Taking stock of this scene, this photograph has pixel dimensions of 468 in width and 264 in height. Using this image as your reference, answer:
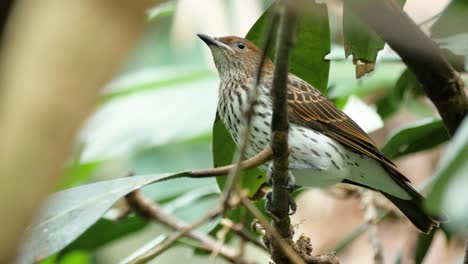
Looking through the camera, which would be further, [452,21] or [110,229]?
[110,229]

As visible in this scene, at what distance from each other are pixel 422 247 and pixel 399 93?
560 mm

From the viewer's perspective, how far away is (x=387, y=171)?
3451 millimetres

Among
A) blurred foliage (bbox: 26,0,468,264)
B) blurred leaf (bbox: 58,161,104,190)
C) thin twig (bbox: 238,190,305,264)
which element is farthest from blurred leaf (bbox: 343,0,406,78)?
blurred leaf (bbox: 58,161,104,190)

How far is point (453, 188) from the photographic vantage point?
3.89 feet

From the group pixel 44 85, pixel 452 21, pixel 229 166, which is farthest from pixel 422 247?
pixel 44 85

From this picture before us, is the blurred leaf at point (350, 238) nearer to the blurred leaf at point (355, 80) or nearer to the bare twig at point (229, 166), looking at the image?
the blurred leaf at point (355, 80)

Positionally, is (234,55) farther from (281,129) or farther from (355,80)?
(281,129)

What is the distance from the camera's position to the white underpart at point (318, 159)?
3.33 metres

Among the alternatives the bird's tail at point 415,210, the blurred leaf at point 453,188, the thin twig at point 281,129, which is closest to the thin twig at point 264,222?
the thin twig at point 281,129

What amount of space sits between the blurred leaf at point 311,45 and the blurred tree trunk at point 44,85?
5.95 feet

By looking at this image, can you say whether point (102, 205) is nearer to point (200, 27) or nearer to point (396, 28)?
point (396, 28)

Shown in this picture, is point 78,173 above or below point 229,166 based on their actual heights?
below

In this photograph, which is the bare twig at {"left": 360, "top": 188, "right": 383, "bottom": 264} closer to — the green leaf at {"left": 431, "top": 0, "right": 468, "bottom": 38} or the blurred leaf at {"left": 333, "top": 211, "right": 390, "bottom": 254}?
the blurred leaf at {"left": 333, "top": 211, "right": 390, "bottom": 254}

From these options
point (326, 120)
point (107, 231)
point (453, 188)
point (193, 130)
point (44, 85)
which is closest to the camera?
point (44, 85)
